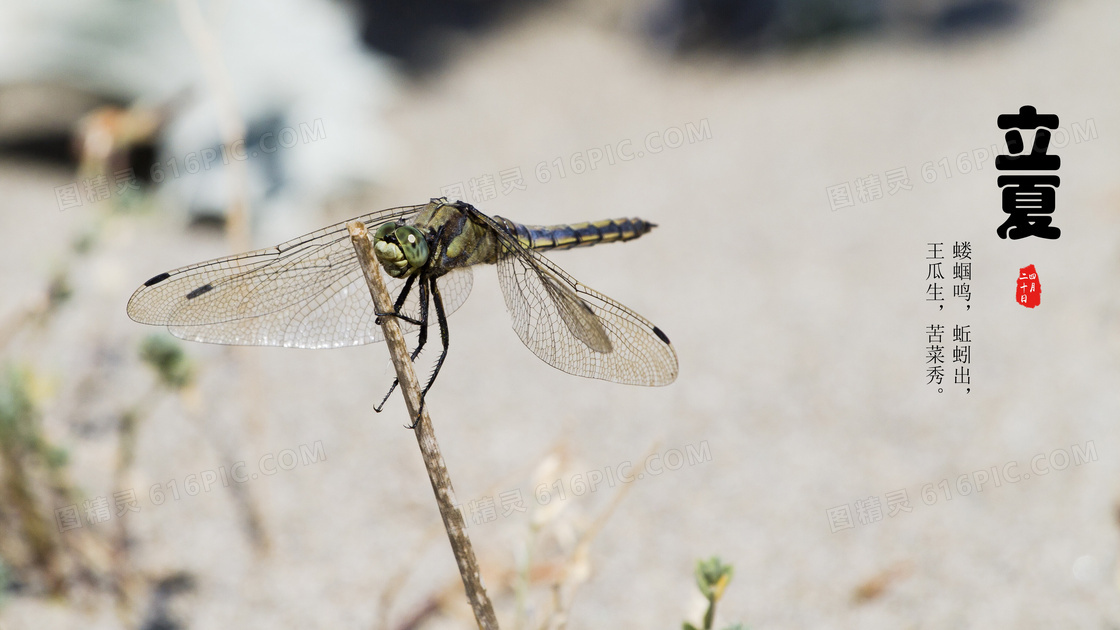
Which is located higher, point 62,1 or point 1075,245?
point 62,1

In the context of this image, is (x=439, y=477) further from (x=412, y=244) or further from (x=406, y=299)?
(x=406, y=299)

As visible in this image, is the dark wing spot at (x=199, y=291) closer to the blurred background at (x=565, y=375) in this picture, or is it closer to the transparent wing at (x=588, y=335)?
the blurred background at (x=565, y=375)

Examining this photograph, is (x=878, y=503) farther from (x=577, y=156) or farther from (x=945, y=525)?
(x=577, y=156)

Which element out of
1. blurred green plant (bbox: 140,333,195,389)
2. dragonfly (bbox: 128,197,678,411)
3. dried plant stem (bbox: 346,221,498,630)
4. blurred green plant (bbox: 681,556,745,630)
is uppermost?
dragonfly (bbox: 128,197,678,411)

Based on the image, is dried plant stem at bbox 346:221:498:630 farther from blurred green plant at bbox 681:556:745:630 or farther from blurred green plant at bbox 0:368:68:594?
blurred green plant at bbox 0:368:68:594

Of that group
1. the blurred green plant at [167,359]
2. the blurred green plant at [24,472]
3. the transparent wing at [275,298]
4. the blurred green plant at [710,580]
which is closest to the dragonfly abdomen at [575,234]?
the transparent wing at [275,298]

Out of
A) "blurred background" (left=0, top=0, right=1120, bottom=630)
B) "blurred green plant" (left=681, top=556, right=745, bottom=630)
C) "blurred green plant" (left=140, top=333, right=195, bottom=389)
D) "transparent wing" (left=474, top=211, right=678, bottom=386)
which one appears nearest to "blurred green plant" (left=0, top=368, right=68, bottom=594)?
"blurred background" (left=0, top=0, right=1120, bottom=630)

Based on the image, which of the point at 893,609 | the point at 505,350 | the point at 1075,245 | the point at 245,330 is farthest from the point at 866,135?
the point at 245,330
